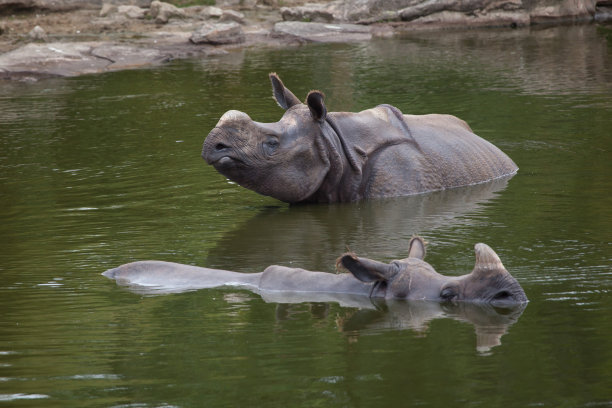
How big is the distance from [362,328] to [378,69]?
52.3 ft

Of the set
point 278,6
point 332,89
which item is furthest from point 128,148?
point 278,6

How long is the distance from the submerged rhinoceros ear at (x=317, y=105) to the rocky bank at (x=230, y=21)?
52.3 feet

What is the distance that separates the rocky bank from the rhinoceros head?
15883mm

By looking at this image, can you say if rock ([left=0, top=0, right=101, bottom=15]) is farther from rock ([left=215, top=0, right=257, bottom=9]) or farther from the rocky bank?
rock ([left=215, top=0, right=257, bottom=9])

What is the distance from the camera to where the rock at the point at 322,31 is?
29781 mm

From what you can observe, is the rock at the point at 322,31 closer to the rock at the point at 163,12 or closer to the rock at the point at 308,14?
the rock at the point at 308,14

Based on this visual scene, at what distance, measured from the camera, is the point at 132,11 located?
33250mm

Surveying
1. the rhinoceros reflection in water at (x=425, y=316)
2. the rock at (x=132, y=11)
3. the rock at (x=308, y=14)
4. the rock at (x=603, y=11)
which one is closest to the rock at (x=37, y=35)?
the rock at (x=132, y=11)

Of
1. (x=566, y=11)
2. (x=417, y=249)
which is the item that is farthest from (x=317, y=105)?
(x=566, y=11)

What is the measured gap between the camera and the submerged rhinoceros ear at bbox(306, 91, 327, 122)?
10.7m

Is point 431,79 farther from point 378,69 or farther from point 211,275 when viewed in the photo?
point 211,275

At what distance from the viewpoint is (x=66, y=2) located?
115 ft

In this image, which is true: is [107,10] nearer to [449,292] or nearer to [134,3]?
[134,3]

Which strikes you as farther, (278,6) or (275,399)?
(278,6)
